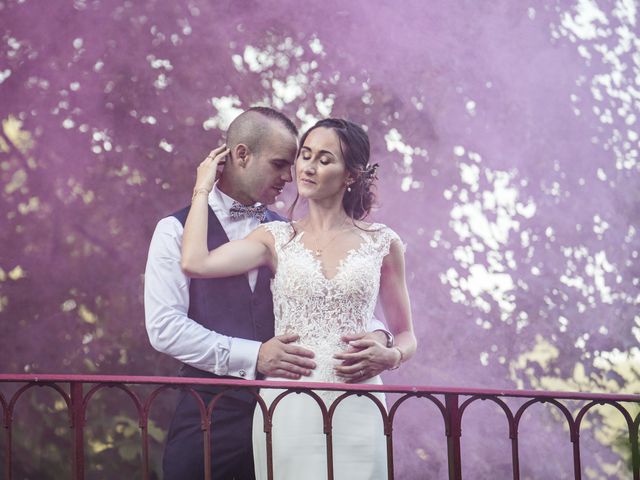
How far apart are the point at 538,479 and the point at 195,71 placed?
3130 millimetres

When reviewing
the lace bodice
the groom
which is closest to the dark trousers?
the groom

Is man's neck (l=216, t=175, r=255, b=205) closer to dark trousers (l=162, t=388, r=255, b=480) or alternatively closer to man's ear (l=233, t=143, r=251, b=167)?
man's ear (l=233, t=143, r=251, b=167)

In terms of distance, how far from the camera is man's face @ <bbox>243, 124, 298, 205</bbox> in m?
3.08

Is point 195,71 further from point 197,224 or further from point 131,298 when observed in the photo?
point 197,224

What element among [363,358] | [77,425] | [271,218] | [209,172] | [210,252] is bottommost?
[77,425]

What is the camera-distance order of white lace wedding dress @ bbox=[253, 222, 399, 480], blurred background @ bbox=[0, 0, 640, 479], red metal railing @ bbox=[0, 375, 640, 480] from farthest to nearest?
blurred background @ bbox=[0, 0, 640, 479], white lace wedding dress @ bbox=[253, 222, 399, 480], red metal railing @ bbox=[0, 375, 640, 480]

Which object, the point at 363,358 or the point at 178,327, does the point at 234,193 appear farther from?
the point at 363,358

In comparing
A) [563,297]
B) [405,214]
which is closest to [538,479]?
[563,297]

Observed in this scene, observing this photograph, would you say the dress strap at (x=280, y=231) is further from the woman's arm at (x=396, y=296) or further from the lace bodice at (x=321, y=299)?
the woman's arm at (x=396, y=296)

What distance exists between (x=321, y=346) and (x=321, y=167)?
0.55 metres

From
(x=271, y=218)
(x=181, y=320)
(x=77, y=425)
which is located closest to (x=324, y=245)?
(x=271, y=218)

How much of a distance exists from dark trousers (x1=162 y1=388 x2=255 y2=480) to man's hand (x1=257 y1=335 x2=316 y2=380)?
0.20 meters

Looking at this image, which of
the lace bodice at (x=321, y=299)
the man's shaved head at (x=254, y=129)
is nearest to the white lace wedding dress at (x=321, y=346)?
the lace bodice at (x=321, y=299)

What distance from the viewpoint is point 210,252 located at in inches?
112
